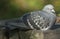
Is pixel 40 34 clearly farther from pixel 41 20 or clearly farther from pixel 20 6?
pixel 20 6

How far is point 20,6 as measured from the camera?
3830 millimetres

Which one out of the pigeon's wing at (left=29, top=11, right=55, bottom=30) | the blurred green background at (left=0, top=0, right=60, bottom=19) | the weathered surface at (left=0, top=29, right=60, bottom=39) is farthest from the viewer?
the blurred green background at (left=0, top=0, right=60, bottom=19)

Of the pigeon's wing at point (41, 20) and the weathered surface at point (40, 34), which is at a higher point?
the pigeon's wing at point (41, 20)

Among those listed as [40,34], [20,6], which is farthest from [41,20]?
[20,6]

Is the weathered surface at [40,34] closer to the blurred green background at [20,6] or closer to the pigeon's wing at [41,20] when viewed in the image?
the pigeon's wing at [41,20]

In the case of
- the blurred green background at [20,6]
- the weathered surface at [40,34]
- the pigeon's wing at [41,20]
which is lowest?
the weathered surface at [40,34]

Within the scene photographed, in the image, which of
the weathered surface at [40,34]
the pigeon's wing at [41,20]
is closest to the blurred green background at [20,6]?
the pigeon's wing at [41,20]

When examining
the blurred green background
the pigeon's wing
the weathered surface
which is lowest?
the weathered surface

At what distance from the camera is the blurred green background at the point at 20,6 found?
362 cm

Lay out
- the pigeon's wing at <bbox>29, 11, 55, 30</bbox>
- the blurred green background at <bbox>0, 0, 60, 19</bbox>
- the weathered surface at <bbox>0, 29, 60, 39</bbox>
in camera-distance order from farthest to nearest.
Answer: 1. the blurred green background at <bbox>0, 0, 60, 19</bbox>
2. the pigeon's wing at <bbox>29, 11, 55, 30</bbox>
3. the weathered surface at <bbox>0, 29, 60, 39</bbox>

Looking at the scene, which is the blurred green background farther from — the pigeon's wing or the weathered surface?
the weathered surface

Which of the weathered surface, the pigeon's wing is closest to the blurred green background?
the pigeon's wing

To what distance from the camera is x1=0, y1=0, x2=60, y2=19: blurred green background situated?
3.62 meters

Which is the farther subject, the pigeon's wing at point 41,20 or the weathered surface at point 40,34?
the pigeon's wing at point 41,20
